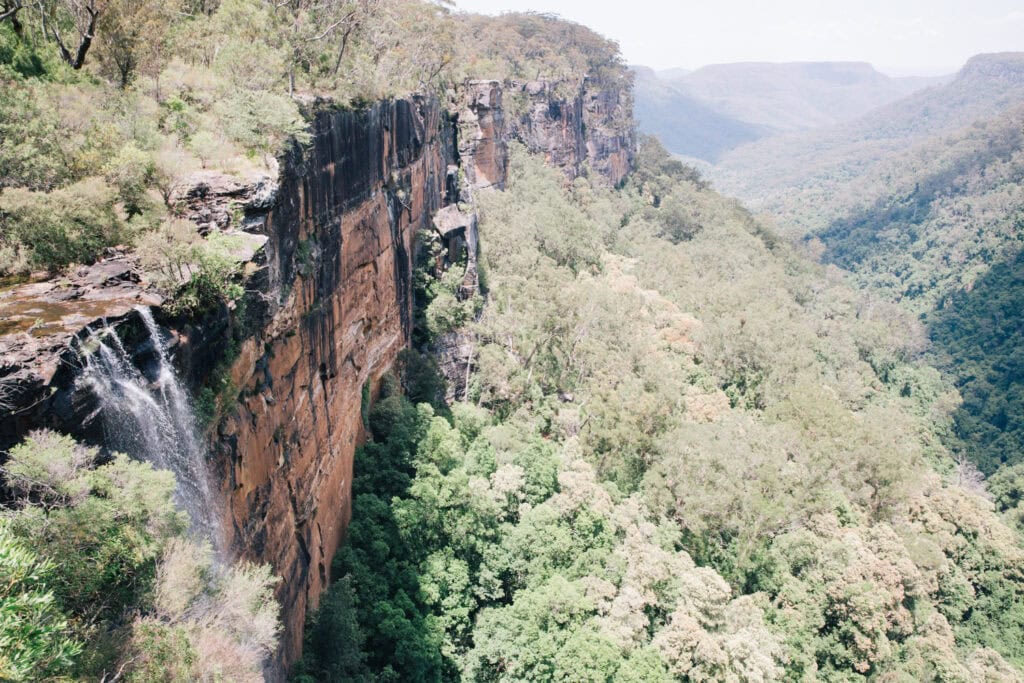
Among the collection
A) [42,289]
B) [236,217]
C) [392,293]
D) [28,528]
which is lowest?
[392,293]

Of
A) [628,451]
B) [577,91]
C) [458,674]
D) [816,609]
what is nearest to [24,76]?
[458,674]

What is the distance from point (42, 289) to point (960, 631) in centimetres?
4099

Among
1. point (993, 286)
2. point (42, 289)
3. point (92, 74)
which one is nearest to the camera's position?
point (42, 289)

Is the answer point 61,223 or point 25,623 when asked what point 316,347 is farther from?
point 25,623

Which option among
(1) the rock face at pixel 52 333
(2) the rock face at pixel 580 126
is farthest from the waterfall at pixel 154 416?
(2) the rock face at pixel 580 126

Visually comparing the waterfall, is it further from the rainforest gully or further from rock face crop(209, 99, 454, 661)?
rock face crop(209, 99, 454, 661)

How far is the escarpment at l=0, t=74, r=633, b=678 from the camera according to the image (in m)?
9.95

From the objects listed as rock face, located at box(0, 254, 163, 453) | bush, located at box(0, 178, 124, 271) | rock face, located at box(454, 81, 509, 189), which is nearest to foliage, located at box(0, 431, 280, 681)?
rock face, located at box(0, 254, 163, 453)

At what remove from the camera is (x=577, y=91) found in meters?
73.0

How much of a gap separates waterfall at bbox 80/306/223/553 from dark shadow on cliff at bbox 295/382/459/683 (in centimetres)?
Result: 579

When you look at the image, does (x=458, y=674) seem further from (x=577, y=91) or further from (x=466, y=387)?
(x=577, y=91)

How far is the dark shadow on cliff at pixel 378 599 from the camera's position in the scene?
16.6 metres

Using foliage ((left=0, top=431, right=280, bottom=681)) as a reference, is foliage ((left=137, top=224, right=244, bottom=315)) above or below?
above

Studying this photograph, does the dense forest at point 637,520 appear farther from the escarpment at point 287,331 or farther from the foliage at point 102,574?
the foliage at point 102,574
